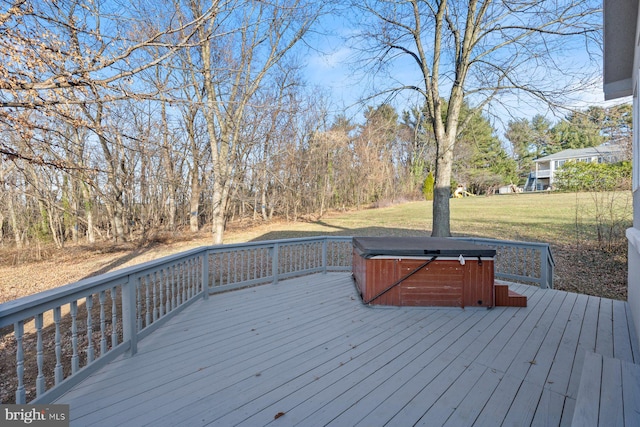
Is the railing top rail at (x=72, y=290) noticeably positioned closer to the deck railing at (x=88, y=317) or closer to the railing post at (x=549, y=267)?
the deck railing at (x=88, y=317)

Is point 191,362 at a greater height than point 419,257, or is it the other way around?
point 419,257

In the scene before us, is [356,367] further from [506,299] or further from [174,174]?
[174,174]

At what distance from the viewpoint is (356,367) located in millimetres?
2340

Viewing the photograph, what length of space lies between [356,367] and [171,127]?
372 inches

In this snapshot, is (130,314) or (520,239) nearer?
(130,314)

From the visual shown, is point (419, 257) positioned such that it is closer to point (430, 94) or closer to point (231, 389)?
point (231, 389)

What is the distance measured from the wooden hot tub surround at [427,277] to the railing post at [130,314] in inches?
97.1

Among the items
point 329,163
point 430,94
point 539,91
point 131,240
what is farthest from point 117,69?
point 329,163

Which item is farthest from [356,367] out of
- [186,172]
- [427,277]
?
[186,172]

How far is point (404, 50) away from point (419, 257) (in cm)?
626

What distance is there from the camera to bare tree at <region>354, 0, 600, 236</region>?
20.3 ft

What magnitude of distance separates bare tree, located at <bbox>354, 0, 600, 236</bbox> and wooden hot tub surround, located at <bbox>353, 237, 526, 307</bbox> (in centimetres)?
314

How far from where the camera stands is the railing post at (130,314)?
2490 millimetres

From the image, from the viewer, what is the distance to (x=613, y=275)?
5.65 metres
